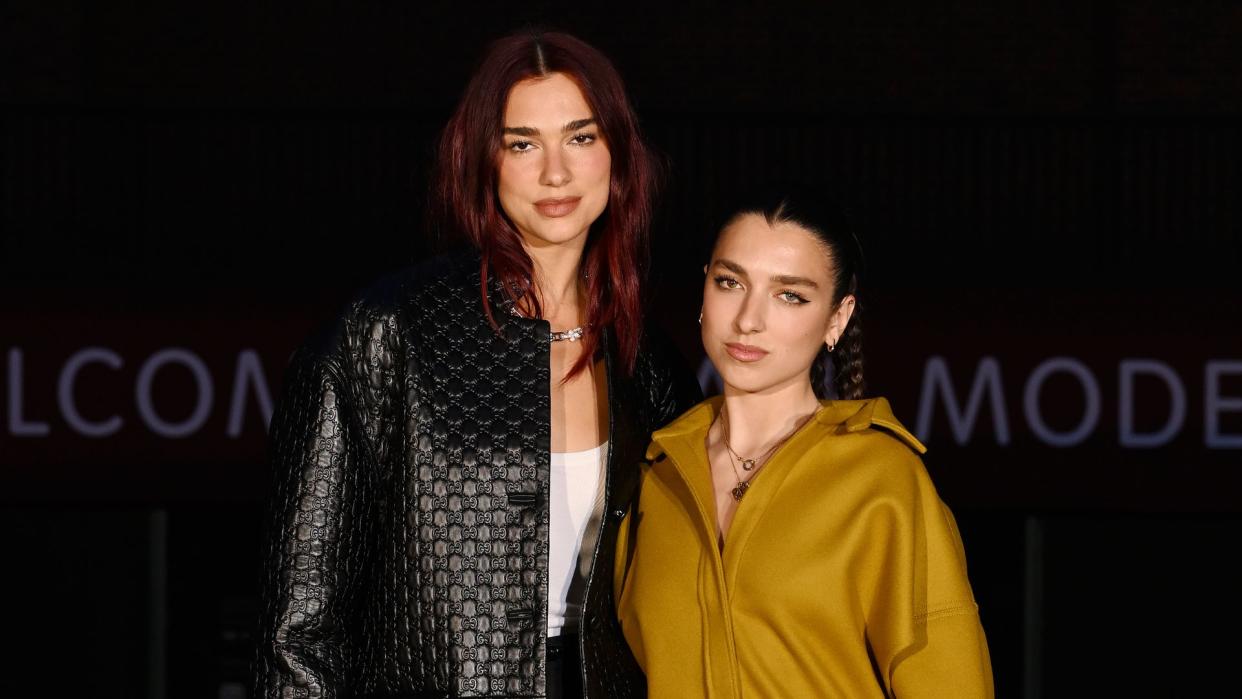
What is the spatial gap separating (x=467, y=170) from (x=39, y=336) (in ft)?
18.6

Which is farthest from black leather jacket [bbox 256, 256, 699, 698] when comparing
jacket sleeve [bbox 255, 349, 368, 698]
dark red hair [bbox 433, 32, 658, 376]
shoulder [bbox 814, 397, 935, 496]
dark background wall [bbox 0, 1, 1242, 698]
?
dark background wall [bbox 0, 1, 1242, 698]

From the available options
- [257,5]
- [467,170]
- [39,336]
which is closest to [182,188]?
[39,336]

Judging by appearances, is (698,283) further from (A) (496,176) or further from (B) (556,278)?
(A) (496,176)

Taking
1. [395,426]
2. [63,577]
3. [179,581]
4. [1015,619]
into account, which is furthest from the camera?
[1015,619]

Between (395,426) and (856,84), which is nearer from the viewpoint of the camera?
(395,426)

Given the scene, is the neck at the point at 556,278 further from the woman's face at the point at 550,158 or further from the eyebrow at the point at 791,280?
the eyebrow at the point at 791,280

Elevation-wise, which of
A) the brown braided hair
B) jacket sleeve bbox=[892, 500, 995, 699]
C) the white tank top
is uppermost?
the brown braided hair

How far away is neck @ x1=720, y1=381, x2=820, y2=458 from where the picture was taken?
7.62 feet

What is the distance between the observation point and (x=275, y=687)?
2049 millimetres

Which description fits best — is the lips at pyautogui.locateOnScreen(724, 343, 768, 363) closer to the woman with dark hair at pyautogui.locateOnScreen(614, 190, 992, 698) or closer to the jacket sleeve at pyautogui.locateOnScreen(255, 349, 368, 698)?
the woman with dark hair at pyautogui.locateOnScreen(614, 190, 992, 698)

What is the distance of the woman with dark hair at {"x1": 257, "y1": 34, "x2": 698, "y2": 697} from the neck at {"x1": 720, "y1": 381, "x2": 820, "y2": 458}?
16cm

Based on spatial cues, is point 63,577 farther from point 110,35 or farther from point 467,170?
point 110,35

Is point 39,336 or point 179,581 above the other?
point 39,336

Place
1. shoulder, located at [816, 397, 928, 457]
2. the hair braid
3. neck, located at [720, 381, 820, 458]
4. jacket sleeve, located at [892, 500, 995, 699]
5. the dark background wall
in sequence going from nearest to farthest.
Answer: jacket sleeve, located at [892, 500, 995, 699]
shoulder, located at [816, 397, 928, 457]
neck, located at [720, 381, 820, 458]
the hair braid
the dark background wall
